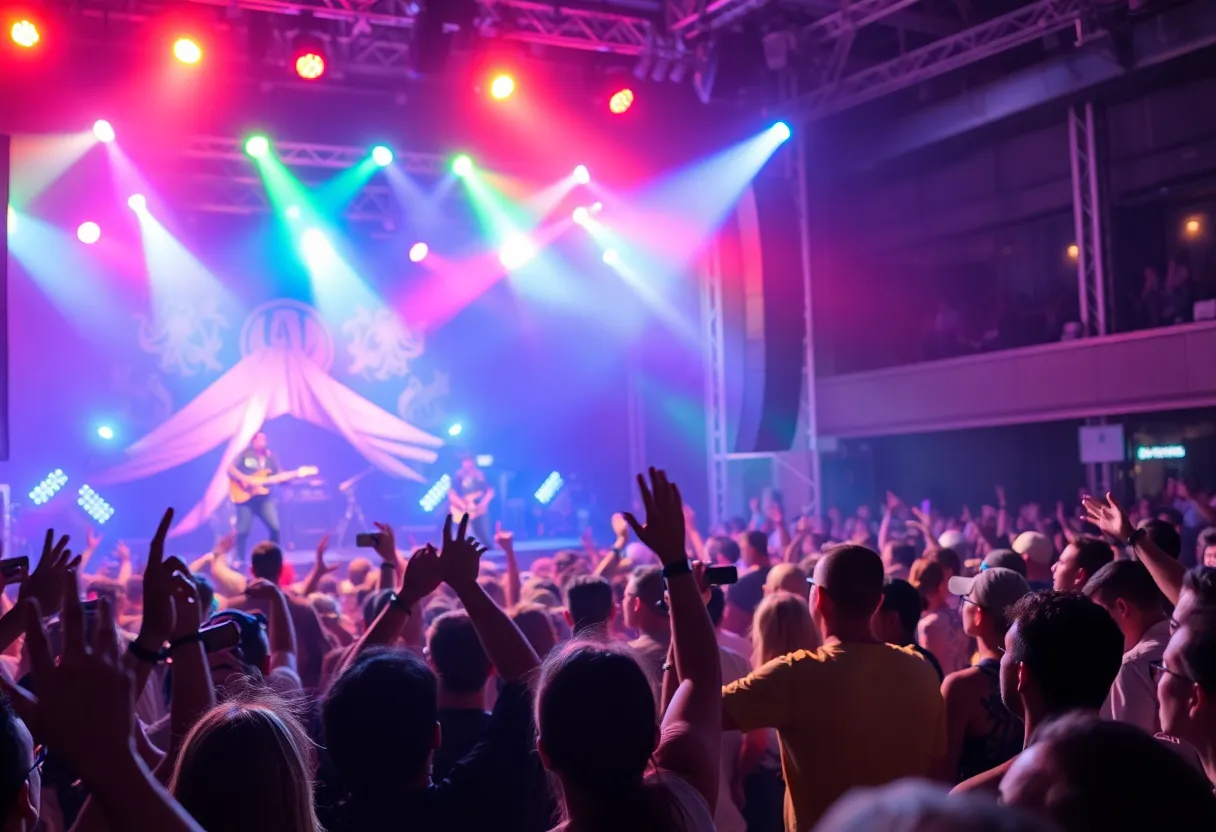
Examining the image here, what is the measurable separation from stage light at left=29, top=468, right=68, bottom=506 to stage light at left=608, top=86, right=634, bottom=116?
8.79 meters

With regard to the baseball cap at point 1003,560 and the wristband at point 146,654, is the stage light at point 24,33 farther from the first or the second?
the wristband at point 146,654

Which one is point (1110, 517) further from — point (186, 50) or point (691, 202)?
point (691, 202)

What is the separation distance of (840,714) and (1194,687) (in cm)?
77

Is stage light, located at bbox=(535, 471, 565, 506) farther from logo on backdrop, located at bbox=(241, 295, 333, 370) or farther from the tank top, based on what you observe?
the tank top

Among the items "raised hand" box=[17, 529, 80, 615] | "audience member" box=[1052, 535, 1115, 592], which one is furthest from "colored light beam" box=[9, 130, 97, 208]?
"audience member" box=[1052, 535, 1115, 592]

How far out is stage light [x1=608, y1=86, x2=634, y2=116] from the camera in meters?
9.97

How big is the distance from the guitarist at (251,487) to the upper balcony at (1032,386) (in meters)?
7.02

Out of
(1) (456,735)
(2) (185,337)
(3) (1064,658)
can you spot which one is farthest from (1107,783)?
(2) (185,337)

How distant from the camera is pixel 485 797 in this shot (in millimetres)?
2002

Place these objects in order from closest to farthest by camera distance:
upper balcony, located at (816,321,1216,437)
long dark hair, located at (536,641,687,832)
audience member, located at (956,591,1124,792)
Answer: long dark hair, located at (536,641,687,832)
audience member, located at (956,591,1124,792)
upper balcony, located at (816,321,1216,437)

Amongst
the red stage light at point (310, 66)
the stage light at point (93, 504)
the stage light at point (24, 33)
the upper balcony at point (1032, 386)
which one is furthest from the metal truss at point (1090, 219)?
the stage light at point (93, 504)

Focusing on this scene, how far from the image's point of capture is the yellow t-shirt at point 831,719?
8.02ft

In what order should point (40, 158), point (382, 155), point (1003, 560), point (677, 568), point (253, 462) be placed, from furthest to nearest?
point (253, 462)
point (40, 158)
point (382, 155)
point (1003, 560)
point (677, 568)

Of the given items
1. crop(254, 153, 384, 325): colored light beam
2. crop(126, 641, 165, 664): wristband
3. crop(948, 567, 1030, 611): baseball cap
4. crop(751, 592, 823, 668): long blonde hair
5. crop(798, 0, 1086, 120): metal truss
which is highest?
crop(798, 0, 1086, 120): metal truss
